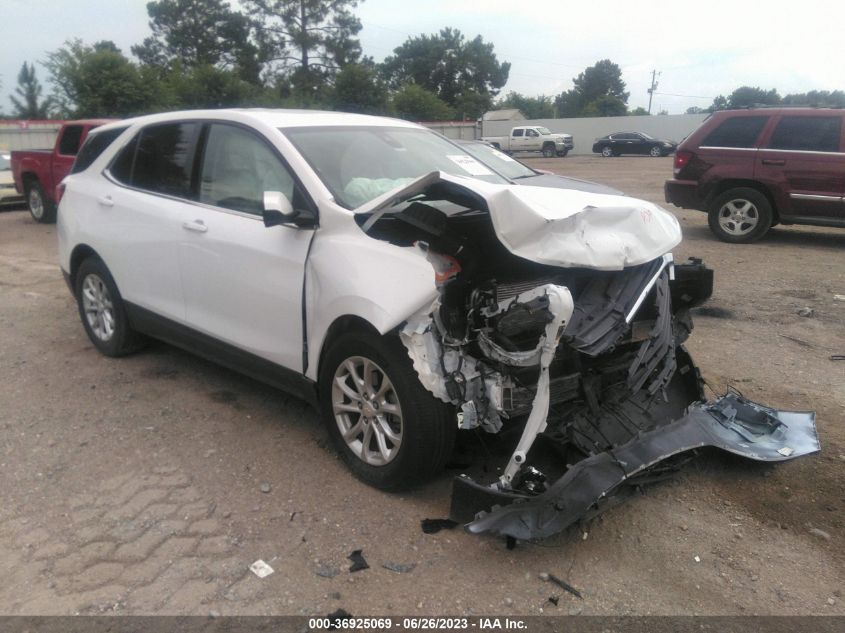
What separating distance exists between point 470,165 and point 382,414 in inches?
81.8

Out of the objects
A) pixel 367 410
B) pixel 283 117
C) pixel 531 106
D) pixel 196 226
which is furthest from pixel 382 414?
pixel 531 106

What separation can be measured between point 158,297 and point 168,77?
107 feet

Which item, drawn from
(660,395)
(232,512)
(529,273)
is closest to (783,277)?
(660,395)

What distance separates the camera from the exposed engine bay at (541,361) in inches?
113

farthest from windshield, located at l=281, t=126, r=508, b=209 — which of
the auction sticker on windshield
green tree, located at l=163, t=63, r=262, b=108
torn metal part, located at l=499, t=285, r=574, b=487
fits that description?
green tree, located at l=163, t=63, r=262, b=108

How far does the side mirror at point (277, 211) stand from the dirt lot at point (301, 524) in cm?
132

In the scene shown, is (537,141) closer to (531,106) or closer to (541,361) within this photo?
(541,361)

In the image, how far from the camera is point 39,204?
13156 millimetres

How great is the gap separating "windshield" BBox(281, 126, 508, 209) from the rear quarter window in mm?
2145

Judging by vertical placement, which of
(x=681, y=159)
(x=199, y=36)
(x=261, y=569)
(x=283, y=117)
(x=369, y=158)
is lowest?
(x=261, y=569)

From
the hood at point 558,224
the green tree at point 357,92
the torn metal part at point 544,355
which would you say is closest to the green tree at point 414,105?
the green tree at point 357,92

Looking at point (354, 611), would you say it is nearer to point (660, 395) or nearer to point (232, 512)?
point (232, 512)

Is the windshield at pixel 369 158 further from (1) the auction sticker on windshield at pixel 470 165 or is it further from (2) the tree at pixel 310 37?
(2) the tree at pixel 310 37

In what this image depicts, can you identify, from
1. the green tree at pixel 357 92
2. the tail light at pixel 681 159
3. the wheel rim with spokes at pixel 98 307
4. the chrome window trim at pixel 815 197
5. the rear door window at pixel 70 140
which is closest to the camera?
the wheel rim with spokes at pixel 98 307
